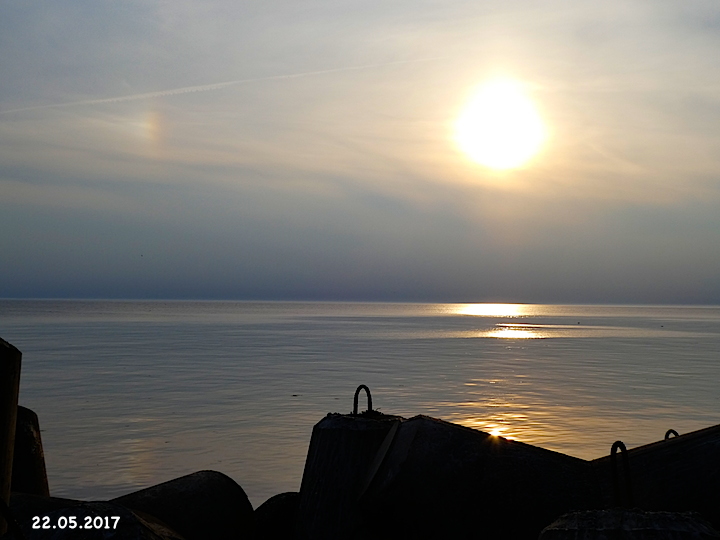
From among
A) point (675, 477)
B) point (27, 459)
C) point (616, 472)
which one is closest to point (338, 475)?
point (675, 477)

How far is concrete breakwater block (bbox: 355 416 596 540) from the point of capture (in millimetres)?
4129

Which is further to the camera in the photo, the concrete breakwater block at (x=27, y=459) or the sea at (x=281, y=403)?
the sea at (x=281, y=403)

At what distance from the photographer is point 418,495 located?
413 centimetres

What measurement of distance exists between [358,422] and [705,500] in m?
1.95

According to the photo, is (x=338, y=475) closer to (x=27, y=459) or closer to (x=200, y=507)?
(x=200, y=507)

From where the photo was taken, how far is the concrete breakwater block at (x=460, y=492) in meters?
4.13

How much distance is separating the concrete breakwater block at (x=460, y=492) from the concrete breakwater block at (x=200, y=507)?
92 centimetres

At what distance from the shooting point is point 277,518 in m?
5.25

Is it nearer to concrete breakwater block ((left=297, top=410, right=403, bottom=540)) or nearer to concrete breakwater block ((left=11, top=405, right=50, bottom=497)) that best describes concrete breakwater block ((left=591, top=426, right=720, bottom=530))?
concrete breakwater block ((left=297, top=410, right=403, bottom=540))

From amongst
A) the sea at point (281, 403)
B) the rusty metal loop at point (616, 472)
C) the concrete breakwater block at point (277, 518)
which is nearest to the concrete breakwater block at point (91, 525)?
the rusty metal loop at point (616, 472)

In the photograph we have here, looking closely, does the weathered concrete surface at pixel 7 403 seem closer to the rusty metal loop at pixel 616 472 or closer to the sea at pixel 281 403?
the rusty metal loop at pixel 616 472

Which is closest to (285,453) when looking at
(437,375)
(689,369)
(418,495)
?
(418,495)

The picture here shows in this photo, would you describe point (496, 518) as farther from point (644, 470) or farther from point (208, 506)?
point (208, 506)

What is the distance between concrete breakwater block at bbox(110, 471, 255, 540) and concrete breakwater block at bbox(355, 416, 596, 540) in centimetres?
92
